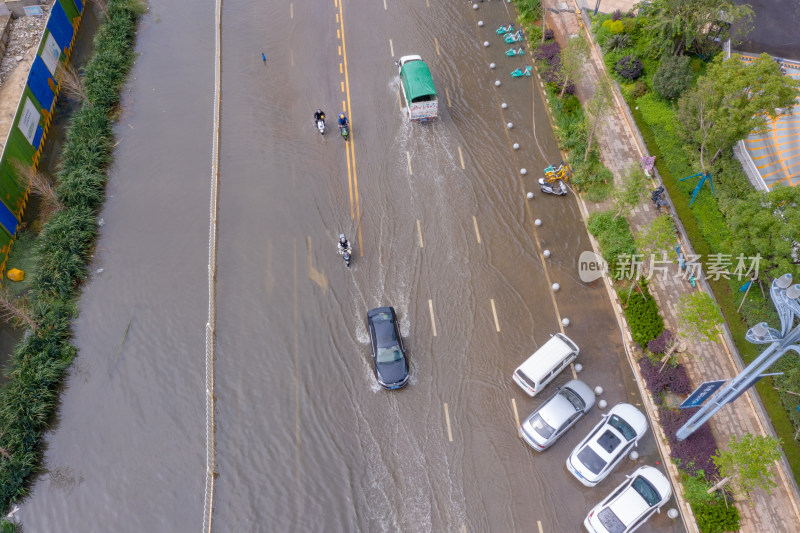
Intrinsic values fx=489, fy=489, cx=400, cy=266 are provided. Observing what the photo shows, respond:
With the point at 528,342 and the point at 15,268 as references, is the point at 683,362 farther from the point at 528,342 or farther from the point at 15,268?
the point at 15,268

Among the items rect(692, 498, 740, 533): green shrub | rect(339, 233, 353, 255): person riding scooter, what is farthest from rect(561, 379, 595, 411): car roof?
rect(339, 233, 353, 255): person riding scooter

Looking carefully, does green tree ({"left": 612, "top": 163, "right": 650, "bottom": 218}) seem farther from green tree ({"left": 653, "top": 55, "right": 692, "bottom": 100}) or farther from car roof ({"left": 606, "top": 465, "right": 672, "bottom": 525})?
car roof ({"left": 606, "top": 465, "right": 672, "bottom": 525})

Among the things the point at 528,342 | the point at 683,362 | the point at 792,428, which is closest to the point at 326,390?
the point at 528,342

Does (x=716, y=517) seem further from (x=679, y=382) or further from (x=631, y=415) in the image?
A: (x=679, y=382)

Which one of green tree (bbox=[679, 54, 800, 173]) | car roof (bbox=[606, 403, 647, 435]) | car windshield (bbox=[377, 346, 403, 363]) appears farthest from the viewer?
green tree (bbox=[679, 54, 800, 173])

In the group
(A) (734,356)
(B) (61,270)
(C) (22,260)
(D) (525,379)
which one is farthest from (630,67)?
(C) (22,260)

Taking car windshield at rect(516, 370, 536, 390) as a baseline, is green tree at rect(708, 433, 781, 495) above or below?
above

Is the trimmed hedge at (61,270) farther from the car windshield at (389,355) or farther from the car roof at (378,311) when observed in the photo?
the car windshield at (389,355)
